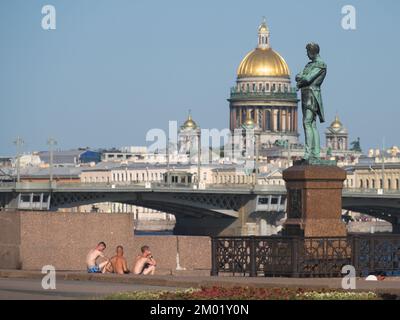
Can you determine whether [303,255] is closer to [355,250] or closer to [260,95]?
[355,250]

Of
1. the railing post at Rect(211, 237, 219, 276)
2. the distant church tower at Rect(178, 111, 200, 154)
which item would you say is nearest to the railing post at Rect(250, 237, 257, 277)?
the railing post at Rect(211, 237, 219, 276)

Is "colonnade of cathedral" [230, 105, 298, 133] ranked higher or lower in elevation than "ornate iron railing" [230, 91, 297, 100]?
lower

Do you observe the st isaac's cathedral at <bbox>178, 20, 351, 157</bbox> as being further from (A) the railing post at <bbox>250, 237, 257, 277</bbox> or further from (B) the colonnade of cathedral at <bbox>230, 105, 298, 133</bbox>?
(A) the railing post at <bbox>250, 237, 257, 277</bbox>

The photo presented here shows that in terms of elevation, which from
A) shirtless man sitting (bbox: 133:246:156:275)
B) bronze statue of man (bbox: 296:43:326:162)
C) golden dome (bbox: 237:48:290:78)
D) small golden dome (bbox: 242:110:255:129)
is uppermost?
golden dome (bbox: 237:48:290:78)

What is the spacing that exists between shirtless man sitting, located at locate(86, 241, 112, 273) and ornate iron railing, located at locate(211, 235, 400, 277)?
4.47ft

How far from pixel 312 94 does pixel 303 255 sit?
103 inches

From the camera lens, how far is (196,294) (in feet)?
54.6

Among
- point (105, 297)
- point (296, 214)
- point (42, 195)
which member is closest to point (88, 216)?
point (296, 214)

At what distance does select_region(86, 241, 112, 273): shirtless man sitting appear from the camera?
69.8 ft

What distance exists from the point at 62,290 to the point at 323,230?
16.0 feet

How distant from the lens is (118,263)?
838 inches

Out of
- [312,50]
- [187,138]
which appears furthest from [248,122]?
[312,50]

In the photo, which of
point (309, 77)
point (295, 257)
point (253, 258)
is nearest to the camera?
point (295, 257)

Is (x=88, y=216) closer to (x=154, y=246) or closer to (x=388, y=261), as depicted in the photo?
(x=154, y=246)
